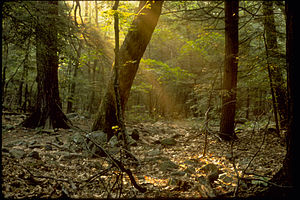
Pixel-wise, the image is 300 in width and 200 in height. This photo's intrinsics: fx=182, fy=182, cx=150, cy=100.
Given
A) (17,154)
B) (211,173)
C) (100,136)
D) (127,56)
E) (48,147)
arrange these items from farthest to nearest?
(127,56) → (100,136) → (48,147) → (17,154) → (211,173)

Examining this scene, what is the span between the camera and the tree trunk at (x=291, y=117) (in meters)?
1.88

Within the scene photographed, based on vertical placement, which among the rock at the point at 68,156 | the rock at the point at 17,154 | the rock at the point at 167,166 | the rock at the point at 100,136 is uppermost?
the rock at the point at 100,136

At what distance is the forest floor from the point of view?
2.58 metres

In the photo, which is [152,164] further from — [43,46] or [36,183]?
[43,46]

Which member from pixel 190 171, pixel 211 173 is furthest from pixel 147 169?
pixel 211 173

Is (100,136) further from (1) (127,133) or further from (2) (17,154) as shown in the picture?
(2) (17,154)

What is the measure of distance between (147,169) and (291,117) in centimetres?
303

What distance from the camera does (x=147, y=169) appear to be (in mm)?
4133

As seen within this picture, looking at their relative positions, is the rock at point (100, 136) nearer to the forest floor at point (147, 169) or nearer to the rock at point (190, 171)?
the forest floor at point (147, 169)

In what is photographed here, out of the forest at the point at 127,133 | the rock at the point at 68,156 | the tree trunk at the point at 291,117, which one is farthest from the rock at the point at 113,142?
the tree trunk at the point at 291,117

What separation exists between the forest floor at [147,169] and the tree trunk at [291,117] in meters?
0.24

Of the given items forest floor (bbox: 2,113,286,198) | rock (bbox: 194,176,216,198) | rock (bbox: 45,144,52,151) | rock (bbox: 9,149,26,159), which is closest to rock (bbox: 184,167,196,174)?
forest floor (bbox: 2,113,286,198)

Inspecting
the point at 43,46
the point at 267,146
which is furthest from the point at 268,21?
the point at 43,46

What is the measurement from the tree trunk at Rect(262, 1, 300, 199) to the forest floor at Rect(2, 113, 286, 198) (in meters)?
0.24
